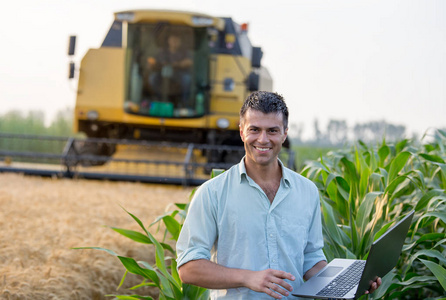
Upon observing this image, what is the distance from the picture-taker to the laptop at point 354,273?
2113 millimetres

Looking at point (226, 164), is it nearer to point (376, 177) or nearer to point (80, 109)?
point (80, 109)

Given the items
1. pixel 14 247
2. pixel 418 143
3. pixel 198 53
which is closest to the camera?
Answer: pixel 14 247

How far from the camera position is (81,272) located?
13.3 ft

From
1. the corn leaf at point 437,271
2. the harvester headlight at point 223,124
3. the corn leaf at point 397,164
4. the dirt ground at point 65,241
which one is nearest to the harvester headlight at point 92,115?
the harvester headlight at point 223,124

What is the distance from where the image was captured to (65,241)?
472 cm

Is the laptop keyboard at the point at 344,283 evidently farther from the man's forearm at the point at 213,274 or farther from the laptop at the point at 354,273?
the man's forearm at the point at 213,274

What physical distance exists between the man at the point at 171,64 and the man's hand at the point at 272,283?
962 centimetres

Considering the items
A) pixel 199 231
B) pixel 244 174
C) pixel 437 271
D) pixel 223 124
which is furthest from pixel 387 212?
pixel 223 124

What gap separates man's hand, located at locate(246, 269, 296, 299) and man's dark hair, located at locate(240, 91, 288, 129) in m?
0.52

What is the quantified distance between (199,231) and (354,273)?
0.61 m

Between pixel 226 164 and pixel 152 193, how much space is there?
2.32 meters

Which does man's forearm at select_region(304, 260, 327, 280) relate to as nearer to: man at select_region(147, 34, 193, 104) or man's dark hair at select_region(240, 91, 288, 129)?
man's dark hair at select_region(240, 91, 288, 129)

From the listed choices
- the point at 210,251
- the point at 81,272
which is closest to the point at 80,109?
the point at 81,272

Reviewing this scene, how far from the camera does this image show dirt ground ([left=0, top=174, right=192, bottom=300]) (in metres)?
3.67
